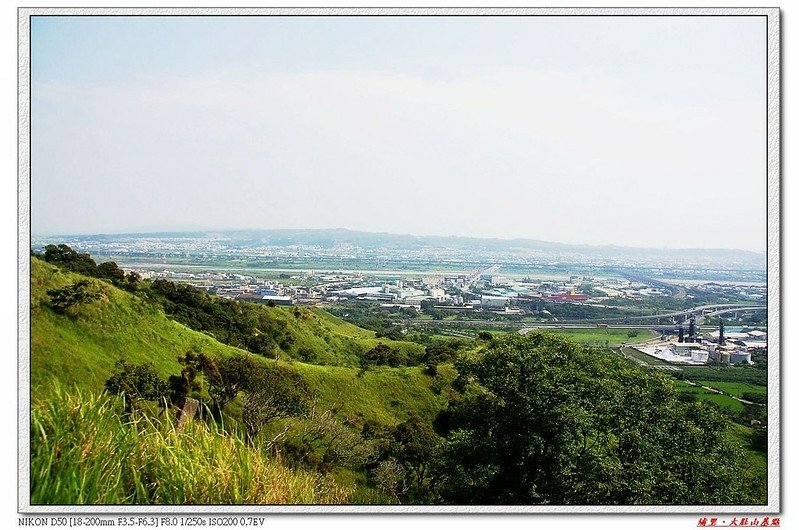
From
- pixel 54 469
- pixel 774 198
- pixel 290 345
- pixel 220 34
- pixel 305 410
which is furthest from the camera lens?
pixel 290 345

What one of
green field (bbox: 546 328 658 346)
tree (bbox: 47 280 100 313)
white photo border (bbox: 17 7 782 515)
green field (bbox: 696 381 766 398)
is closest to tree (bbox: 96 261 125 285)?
tree (bbox: 47 280 100 313)

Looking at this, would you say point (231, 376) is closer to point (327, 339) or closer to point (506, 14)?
point (327, 339)

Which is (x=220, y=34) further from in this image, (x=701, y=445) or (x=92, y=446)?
(x=701, y=445)

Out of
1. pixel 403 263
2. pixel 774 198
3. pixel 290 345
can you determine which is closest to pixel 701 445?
pixel 774 198

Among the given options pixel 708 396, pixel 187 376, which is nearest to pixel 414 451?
pixel 187 376

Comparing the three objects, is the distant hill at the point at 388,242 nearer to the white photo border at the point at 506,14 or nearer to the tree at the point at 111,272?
the tree at the point at 111,272

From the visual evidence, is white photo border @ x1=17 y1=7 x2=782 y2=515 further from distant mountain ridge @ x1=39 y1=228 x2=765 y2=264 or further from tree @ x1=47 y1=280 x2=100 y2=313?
distant mountain ridge @ x1=39 y1=228 x2=765 y2=264
